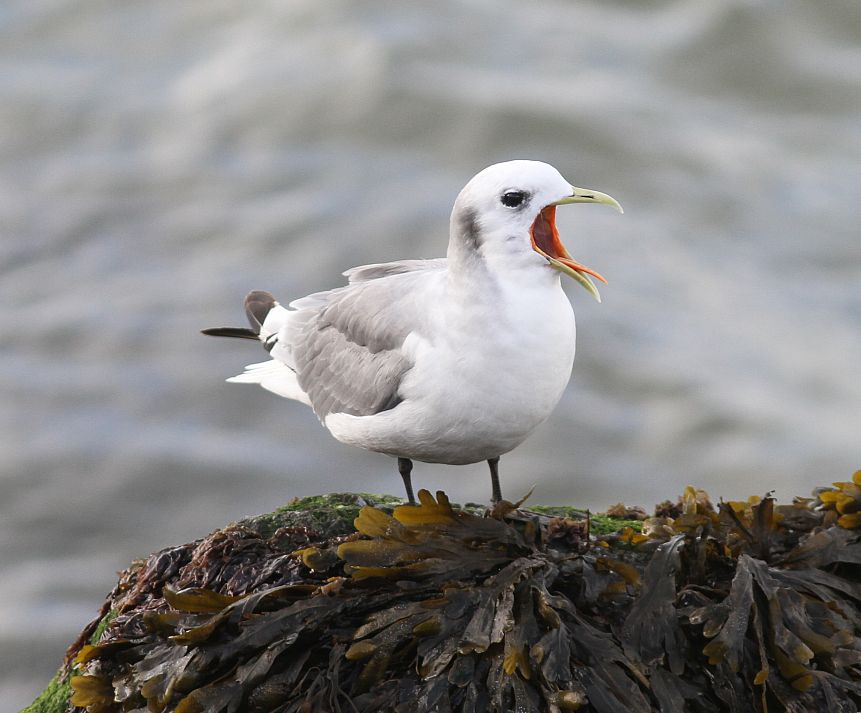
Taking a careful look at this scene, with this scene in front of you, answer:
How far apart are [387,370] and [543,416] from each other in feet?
1.96

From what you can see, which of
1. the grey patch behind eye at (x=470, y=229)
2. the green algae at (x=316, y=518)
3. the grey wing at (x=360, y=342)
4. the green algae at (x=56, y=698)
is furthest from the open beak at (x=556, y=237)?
the green algae at (x=56, y=698)

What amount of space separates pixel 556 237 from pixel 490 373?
52cm

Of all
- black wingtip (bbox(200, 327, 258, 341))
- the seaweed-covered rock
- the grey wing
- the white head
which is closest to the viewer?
the seaweed-covered rock

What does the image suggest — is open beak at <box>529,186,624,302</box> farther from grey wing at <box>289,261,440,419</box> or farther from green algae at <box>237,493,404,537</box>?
green algae at <box>237,493,404,537</box>

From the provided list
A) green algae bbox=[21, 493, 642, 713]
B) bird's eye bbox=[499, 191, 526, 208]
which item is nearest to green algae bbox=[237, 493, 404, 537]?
green algae bbox=[21, 493, 642, 713]

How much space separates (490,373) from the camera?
3.74 meters

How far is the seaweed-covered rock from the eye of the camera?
301 cm

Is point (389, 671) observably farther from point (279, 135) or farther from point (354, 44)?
point (354, 44)

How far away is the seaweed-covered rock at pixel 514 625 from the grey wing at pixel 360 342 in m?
0.84

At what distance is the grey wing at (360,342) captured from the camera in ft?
13.4

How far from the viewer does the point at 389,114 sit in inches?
412

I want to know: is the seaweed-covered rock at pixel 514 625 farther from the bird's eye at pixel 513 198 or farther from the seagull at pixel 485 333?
the bird's eye at pixel 513 198

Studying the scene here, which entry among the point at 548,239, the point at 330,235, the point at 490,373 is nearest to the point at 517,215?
the point at 548,239

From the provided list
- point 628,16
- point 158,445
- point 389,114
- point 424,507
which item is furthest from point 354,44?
point 424,507
